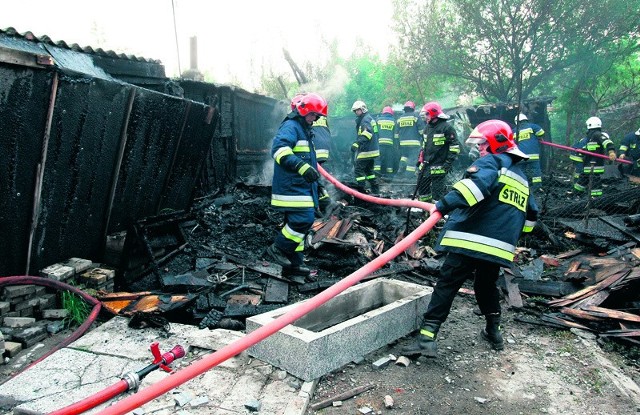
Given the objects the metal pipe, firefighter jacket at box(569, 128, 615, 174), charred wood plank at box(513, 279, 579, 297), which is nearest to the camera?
the metal pipe

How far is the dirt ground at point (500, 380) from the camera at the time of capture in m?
2.97

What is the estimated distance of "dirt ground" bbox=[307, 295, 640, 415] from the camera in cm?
297

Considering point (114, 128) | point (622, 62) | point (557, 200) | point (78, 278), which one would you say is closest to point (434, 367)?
point (78, 278)

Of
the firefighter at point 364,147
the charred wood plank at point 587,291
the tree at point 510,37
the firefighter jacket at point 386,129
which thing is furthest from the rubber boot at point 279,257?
the tree at point 510,37

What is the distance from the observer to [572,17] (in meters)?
14.8

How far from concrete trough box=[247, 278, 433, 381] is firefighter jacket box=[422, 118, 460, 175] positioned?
14.2 ft

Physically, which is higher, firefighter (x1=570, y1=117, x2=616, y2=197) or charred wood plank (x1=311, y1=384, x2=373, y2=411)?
firefighter (x1=570, y1=117, x2=616, y2=197)

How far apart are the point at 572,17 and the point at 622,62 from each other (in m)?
2.87

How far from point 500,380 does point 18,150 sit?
14.5 feet

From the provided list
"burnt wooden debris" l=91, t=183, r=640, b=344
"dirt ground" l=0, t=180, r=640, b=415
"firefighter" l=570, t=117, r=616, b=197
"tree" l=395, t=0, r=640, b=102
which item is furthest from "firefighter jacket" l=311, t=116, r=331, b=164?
"tree" l=395, t=0, r=640, b=102

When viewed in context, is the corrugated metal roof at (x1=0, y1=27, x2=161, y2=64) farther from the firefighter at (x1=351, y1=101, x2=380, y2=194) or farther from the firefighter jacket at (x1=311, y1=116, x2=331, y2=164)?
the firefighter at (x1=351, y1=101, x2=380, y2=194)

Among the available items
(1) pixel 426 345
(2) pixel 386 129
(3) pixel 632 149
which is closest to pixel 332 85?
(2) pixel 386 129

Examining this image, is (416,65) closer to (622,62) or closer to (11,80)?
(622,62)

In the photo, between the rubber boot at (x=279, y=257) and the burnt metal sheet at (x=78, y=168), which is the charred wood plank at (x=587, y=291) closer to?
the rubber boot at (x=279, y=257)
